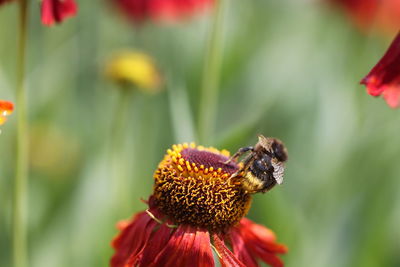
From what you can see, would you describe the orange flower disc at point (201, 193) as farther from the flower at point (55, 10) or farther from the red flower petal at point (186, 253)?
the flower at point (55, 10)

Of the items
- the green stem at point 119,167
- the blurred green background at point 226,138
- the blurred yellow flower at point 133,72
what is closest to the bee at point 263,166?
the blurred green background at point 226,138

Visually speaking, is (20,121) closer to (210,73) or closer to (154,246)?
(154,246)

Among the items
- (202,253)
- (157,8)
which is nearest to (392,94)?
(202,253)

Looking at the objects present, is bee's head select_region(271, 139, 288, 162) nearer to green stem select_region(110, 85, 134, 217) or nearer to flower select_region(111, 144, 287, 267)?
flower select_region(111, 144, 287, 267)

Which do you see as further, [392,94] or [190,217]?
[190,217]

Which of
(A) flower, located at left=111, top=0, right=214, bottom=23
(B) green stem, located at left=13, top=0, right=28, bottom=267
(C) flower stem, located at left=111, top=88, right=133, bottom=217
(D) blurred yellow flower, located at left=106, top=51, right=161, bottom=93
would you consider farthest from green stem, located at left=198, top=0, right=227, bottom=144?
(A) flower, located at left=111, top=0, right=214, bottom=23

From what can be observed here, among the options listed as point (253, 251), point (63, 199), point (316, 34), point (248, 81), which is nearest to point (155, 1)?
point (248, 81)

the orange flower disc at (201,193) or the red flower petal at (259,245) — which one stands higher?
the orange flower disc at (201,193)
